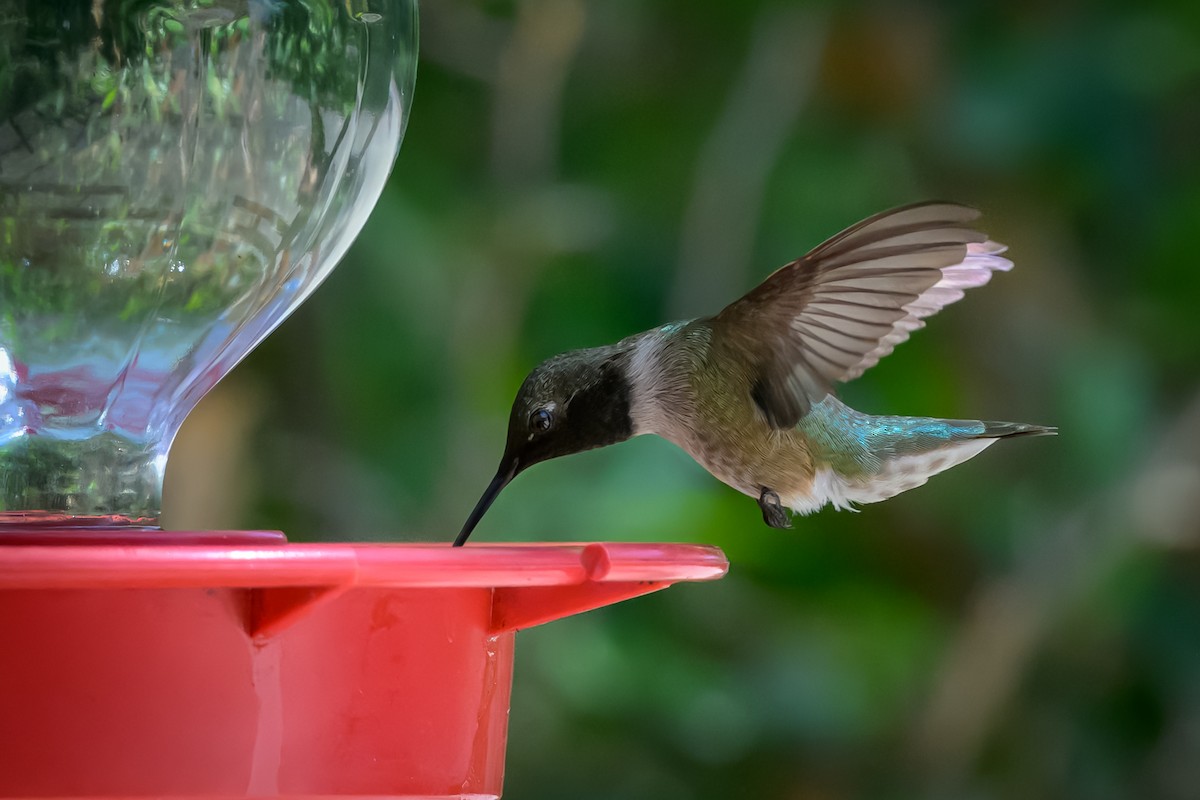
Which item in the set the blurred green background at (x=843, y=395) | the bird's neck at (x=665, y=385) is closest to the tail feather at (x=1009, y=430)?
the bird's neck at (x=665, y=385)

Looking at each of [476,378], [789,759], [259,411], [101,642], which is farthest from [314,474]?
[101,642]

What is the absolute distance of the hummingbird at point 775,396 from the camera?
1988 mm

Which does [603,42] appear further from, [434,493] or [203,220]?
[203,220]

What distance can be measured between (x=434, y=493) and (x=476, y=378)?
239 mm

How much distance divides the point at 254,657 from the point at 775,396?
3.60ft

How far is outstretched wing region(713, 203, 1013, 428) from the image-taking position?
5.73ft

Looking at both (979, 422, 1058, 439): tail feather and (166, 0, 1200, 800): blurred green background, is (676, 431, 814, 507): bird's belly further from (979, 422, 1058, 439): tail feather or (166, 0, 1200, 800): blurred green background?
(166, 0, 1200, 800): blurred green background

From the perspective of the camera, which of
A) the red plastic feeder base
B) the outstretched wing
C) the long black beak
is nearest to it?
the red plastic feeder base

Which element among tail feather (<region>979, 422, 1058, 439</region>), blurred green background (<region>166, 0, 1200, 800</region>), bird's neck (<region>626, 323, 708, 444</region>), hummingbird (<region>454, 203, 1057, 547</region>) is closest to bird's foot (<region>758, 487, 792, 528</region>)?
hummingbird (<region>454, 203, 1057, 547</region>)

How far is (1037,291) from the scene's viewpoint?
10.8 feet

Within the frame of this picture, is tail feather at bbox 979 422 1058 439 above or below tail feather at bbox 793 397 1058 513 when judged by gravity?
above

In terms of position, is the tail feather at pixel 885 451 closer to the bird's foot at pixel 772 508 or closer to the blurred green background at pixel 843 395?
the bird's foot at pixel 772 508

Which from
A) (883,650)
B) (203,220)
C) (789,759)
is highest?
(203,220)

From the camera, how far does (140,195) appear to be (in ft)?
4.61
